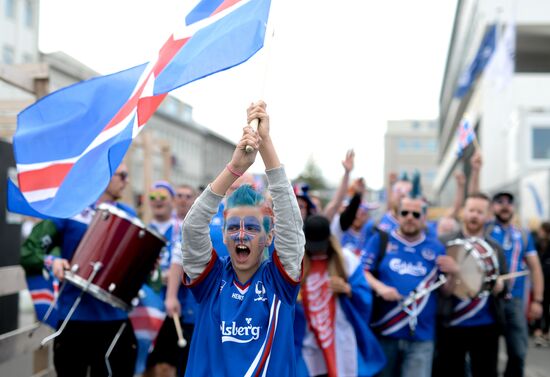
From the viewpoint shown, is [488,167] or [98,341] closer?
[98,341]

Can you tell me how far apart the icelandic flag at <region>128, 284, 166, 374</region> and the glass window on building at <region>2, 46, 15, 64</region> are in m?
36.1

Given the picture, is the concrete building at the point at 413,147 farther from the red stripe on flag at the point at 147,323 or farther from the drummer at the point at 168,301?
the red stripe on flag at the point at 147,323

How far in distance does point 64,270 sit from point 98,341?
0.60 m

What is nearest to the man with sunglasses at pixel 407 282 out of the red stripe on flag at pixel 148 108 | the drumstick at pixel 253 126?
the red stripe on flag at pixel 148 108

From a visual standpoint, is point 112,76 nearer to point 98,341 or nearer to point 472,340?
point 98,341

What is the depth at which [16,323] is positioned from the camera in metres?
6.07

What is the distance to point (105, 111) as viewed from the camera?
4246 millimetres

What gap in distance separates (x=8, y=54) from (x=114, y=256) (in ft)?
128

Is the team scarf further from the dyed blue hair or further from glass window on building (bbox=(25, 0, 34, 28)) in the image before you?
glass window on building (bbox=(25, 0, 34, 28))

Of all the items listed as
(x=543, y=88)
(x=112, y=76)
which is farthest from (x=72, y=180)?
(x=543, y=88)

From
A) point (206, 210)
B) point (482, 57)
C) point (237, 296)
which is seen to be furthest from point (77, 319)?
point (482, 57)

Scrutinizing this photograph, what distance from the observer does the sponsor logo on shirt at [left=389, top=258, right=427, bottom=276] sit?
571 cm

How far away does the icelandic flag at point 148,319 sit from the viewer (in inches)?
243

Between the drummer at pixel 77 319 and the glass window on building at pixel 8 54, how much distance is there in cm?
3689
